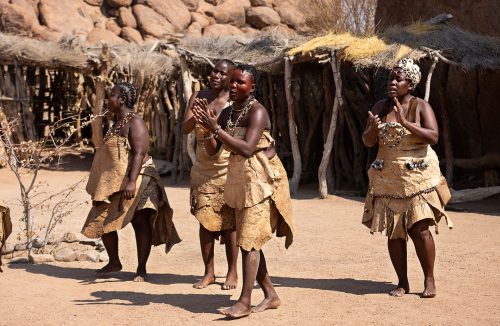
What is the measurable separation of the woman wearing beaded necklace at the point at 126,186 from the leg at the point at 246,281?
145cm

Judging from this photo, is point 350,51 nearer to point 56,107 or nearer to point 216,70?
point 216,70

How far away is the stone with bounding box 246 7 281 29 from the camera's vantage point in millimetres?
30781

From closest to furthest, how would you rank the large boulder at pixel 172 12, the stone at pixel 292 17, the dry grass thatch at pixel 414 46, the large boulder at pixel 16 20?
the dry grass thatch at pixel 414 46 → the large boulder at pixel 16 20 → the large boulder at pixel 172 12 → the stone at pixel 292 17

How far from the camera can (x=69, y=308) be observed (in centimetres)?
503

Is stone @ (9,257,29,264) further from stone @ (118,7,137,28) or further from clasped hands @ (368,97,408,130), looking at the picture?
stone @ (118,7,137,28)

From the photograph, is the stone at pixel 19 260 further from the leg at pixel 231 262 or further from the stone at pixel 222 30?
the stone at pixel 222 30

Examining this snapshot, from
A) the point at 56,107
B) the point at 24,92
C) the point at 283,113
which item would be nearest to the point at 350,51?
the point at 283,113

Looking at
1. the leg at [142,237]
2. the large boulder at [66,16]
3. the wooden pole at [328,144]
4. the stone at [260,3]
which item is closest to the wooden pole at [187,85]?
the wooden pole at [328,144]

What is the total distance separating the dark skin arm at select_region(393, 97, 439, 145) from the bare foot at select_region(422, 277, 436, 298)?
91cm

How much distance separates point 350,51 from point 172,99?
5.56 m

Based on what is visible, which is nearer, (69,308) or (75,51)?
(69,308)

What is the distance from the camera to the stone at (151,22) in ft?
93.0

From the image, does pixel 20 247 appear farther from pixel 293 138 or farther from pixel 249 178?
pixel 293 138

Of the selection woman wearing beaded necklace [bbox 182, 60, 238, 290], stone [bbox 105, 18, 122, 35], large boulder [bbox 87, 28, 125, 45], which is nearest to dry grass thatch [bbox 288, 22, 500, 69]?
woman wearing beaded necklace [bbox 182, 60, 238, 290]
